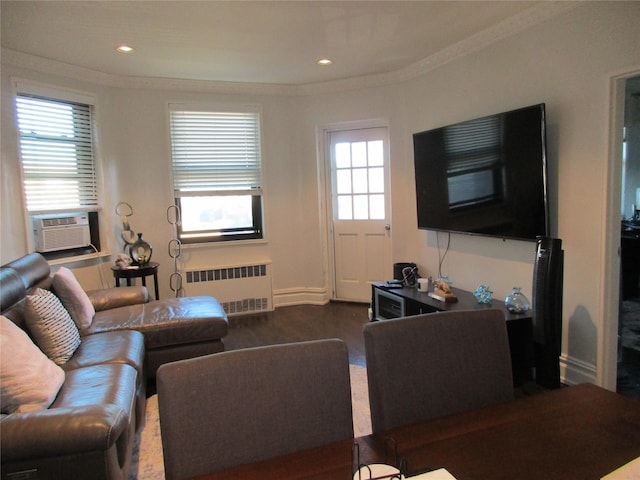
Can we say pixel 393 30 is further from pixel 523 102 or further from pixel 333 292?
pixel 333 292

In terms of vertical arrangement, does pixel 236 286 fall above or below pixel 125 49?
below

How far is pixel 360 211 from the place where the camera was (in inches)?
195

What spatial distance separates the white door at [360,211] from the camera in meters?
4.82

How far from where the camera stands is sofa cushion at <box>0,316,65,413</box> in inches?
66.6

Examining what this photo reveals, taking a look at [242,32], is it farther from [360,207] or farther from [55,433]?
[55,433]

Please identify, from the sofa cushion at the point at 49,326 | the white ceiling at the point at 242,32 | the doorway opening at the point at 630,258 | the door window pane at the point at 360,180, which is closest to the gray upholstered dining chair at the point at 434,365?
the sofa cushion at the point at 49,326

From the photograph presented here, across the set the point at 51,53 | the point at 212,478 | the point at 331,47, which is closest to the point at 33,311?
the point at 212,478

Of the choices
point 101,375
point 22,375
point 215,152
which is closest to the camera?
point 22,375

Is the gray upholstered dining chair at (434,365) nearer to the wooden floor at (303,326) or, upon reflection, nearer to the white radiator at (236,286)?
the wooden floor at (303,326)

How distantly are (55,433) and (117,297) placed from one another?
2.22 m

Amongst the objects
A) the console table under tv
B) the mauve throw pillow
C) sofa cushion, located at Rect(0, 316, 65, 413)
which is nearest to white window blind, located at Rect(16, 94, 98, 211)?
the mauve throw pillow

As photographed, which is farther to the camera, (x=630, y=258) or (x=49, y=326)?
(x=630, y=258)

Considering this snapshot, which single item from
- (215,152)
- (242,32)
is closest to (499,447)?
(242,32)

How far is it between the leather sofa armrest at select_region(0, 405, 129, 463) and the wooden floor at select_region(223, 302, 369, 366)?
2.17 m
